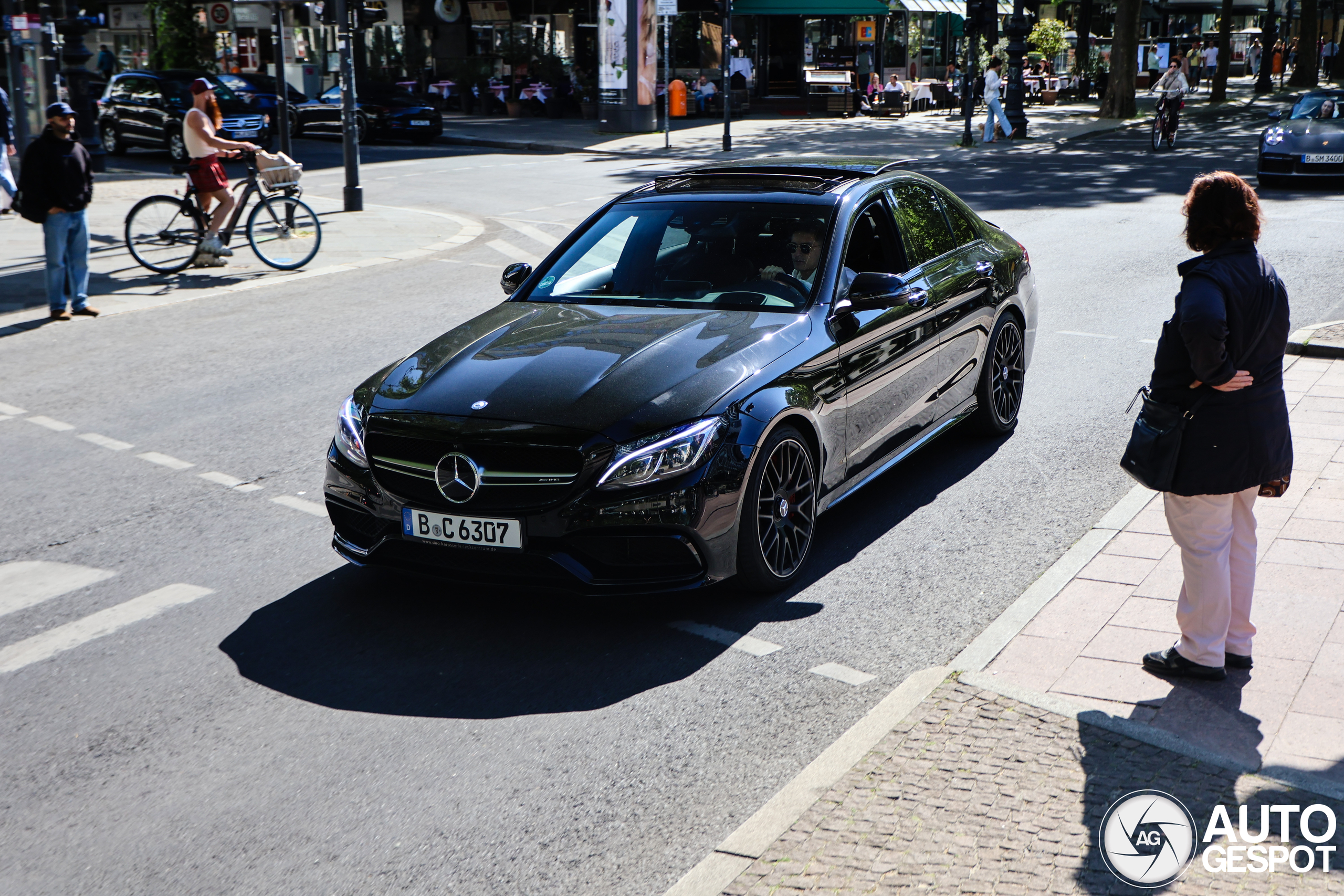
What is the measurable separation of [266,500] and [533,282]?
5.76 feet

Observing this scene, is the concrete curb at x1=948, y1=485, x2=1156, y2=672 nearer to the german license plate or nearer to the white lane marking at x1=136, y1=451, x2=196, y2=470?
the german license plate

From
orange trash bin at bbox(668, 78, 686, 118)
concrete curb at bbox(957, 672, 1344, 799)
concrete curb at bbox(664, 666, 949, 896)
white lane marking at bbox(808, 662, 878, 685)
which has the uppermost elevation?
orange trash bin at bbox(668, 78, 686, 118)

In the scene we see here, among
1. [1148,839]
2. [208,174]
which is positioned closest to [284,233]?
[208,174]

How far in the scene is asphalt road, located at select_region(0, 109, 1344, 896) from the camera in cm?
368

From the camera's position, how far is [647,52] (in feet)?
117

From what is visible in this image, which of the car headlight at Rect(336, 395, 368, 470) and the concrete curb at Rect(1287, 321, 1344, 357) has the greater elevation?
the car headlight at Rect(336, 395, 368, 470)

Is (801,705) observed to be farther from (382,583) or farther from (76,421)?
(76,421)

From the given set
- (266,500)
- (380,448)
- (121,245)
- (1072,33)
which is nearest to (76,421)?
(266,500)

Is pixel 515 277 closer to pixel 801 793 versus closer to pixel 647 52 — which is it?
pixel 801 793

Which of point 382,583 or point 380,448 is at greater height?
point 380,448

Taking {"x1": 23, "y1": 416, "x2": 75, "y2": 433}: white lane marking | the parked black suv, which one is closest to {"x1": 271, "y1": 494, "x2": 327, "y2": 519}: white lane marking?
{"x1": 23, "y1": 416, "x2": 75, "y2": 433}: white lane marking

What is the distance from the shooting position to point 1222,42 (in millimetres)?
46531

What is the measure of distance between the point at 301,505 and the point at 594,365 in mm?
2171

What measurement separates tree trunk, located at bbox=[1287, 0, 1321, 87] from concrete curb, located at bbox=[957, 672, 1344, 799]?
53.3 meters
